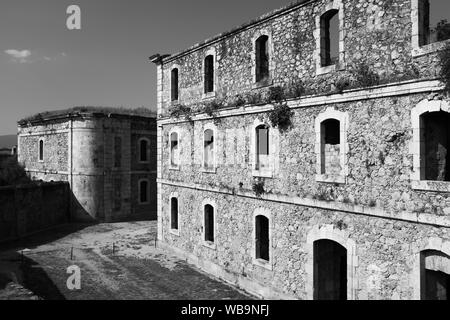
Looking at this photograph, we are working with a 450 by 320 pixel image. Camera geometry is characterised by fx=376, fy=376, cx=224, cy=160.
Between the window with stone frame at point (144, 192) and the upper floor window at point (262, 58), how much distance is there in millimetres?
19216

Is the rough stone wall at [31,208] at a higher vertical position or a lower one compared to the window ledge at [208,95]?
lower

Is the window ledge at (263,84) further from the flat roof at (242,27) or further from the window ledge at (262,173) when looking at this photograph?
the window ledge at (262,173)

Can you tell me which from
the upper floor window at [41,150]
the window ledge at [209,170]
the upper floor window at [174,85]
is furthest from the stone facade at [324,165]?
the upper floor window at [41,150]

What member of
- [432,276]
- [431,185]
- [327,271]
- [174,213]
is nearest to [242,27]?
[431,185]

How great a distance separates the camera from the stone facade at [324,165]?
8609 mm

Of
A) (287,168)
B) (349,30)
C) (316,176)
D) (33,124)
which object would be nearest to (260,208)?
(287,168)

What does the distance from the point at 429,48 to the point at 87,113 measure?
24237mm

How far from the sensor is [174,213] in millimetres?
18812

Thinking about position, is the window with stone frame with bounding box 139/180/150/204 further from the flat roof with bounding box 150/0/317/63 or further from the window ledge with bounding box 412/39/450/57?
the window ledge with bounding box 412/39/450/57

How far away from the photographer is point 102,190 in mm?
27969

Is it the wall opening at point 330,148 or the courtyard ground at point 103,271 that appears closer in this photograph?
the wall opening at point 330,148

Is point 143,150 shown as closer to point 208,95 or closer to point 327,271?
point 208,95

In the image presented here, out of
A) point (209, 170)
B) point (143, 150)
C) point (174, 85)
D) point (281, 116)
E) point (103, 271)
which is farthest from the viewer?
point (143, 150)

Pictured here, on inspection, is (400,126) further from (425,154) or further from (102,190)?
(102,190)
